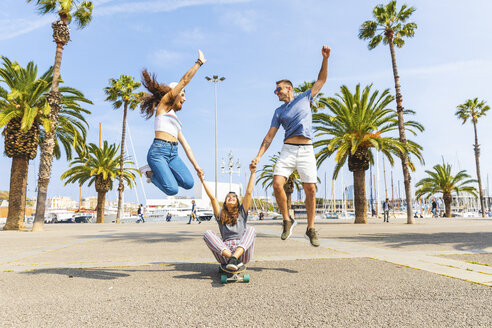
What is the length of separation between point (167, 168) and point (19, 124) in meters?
18.7

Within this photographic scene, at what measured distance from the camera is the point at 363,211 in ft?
72.0

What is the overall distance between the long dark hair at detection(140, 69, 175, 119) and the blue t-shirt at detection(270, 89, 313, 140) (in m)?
1.67

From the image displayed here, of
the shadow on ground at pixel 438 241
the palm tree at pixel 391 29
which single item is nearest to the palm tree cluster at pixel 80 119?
the palm tree at pixel 391 29

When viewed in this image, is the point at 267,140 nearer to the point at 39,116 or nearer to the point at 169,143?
the point at 169,143

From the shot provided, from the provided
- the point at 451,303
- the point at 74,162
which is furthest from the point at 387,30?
the point at 74,162

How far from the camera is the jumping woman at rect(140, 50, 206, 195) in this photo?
4312 mm

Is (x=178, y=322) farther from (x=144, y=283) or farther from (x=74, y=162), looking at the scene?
(x=74, y=162)

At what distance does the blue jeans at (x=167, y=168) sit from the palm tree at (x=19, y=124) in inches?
650

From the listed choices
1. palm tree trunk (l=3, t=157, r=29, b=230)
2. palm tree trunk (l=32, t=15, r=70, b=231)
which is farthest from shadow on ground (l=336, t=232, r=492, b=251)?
palm tree trunk (l=3, t=157, r=29, b=230)

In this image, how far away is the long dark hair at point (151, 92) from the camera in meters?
4.79

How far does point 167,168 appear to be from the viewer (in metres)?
4.37

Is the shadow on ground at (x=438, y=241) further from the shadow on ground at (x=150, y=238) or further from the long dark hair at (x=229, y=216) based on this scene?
the shadow on ground at (x=150, y=238)

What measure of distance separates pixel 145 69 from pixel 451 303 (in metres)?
4.50

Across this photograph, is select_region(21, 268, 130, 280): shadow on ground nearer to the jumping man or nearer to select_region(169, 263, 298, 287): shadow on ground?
select_region(169, 263, 298, 287): shadow on ground
